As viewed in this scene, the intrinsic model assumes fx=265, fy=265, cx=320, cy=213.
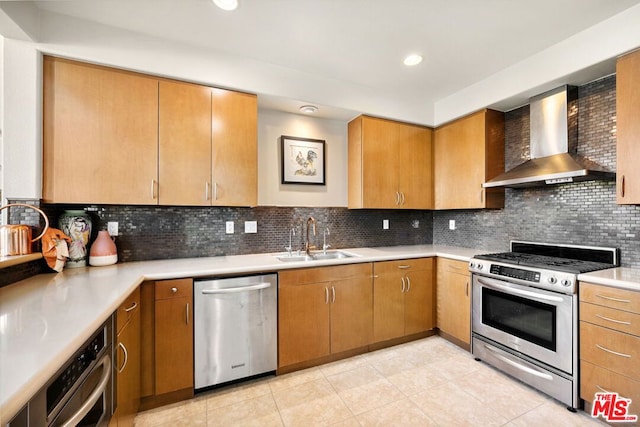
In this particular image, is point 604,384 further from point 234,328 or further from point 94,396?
point 94,396

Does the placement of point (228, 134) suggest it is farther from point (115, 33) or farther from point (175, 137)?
point (115, 33)

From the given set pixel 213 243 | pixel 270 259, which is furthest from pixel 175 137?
pixel 270 259

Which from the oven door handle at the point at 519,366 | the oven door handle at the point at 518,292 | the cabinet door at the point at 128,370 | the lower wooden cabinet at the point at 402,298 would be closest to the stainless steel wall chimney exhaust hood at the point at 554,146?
the oven door handle at the point at 518,292

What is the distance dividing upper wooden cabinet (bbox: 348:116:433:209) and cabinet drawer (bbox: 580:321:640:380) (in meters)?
1.71

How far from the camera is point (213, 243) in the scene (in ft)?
7.93

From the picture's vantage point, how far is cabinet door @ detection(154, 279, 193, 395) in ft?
5.78

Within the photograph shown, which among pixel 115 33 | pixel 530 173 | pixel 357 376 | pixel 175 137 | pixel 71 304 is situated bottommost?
pixel 357 376

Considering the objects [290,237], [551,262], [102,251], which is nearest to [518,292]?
[551,262]

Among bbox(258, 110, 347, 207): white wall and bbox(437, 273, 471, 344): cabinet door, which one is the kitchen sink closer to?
bbox(258, 110, 347, 207): white wall

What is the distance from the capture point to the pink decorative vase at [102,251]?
1.93m

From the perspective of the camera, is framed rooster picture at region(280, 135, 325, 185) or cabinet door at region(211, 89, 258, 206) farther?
framed rooster picture at region(280, 135, 325, 185)

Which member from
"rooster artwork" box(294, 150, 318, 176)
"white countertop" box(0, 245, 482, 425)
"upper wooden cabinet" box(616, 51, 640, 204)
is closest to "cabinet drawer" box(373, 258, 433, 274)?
"white countertop" box(0, 245, 482, 425)

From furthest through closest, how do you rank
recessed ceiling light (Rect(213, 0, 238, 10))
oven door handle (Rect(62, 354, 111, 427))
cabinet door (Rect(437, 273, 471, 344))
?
cabinet door (Rect(437, 273, 471, 344))
recessed ceiling light (Rect(213, 0, 238, 10))
oven door handle (Rect(62, 354, 111, 427))

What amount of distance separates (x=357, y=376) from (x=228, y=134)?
2.22 meters
